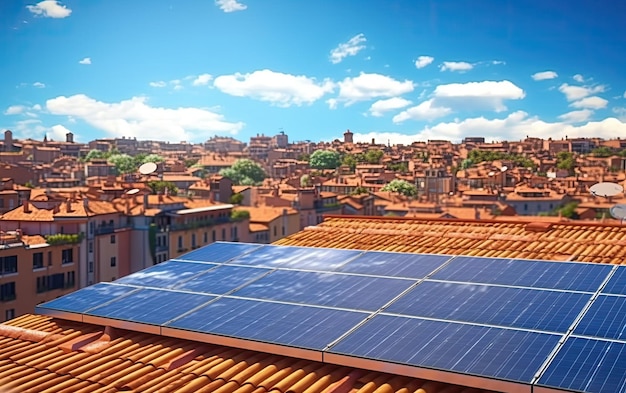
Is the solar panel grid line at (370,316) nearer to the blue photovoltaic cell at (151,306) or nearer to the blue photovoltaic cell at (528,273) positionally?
the blue photovoltaic cell at (528,273)

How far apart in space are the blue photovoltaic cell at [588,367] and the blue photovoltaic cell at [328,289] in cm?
377

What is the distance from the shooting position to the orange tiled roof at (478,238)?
2048cm

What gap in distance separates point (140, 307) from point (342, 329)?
464 cm

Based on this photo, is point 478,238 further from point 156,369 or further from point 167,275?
point 156,369

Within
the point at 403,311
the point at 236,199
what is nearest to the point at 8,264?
the point at 403,311

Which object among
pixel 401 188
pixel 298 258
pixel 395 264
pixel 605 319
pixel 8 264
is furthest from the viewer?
pixel 401 188

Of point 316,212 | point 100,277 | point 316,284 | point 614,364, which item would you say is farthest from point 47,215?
point 614,364

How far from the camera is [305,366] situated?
1256 centimetres

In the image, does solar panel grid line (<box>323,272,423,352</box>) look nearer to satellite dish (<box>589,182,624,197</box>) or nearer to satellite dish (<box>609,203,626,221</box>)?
satellite dish (<box>609,203,626,221</box>)

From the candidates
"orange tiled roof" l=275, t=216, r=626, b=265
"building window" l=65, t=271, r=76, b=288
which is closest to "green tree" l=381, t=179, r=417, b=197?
"building window" l=65, t=271, r=76, b=288

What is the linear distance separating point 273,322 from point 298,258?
4.34 meters

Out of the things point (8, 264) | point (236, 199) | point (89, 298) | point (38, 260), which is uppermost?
point (89, 298)

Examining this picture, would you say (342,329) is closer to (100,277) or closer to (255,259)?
(255,259)

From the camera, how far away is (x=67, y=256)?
58.6m
